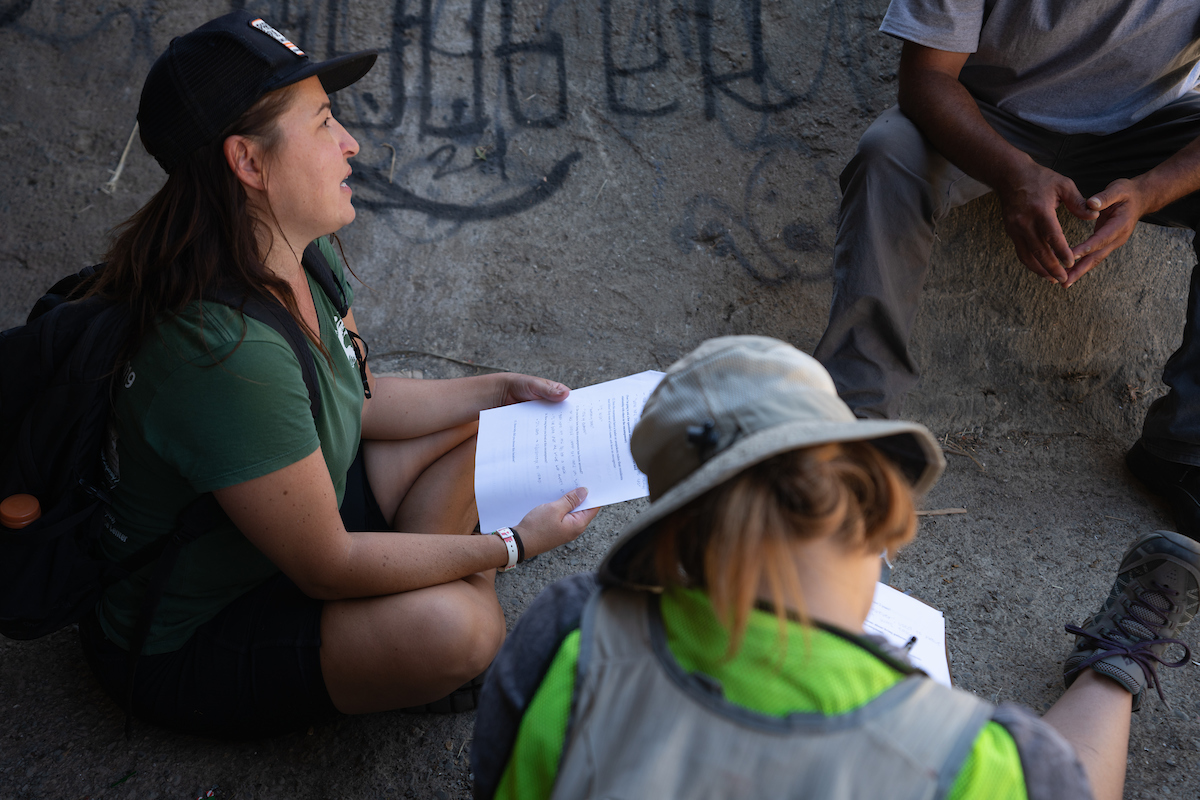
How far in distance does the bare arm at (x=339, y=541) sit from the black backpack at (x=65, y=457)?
0.46 feet

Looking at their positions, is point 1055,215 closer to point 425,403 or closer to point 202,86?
point 425,403

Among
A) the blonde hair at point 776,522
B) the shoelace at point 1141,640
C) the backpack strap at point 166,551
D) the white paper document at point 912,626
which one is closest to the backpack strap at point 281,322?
the backpack strap at point 166,551

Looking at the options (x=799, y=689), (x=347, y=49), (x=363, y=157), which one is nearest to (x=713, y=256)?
(x=363, y=157)

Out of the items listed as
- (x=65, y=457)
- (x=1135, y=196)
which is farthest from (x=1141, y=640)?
(x=65, y=457)

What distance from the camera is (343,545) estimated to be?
138 cm

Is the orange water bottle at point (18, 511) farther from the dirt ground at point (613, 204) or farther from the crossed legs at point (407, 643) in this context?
the dirt ground at point (613, 204)

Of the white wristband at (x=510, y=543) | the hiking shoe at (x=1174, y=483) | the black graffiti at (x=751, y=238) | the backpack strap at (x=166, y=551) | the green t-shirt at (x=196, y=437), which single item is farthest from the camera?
the black graffiti at (x=751, y=238)

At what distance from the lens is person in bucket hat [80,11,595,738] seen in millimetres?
1266

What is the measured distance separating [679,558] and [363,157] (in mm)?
2449

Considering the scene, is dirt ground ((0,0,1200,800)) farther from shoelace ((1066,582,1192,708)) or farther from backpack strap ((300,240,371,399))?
backpack strap ((300,240,371,399))

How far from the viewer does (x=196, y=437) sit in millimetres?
1245

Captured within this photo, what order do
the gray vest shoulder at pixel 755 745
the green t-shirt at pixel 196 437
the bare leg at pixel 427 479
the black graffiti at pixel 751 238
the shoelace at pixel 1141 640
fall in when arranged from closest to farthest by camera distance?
the gray vest shoulder at pixel 755 745, the green t-shirt at pixel 196 437, the shoelace at pixel 1141 640, the bare leg at pixel 427 479, the black graffiti at pixel 751 238

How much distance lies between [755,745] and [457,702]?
1.11 meters

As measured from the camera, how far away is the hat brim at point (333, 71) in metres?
1.39
